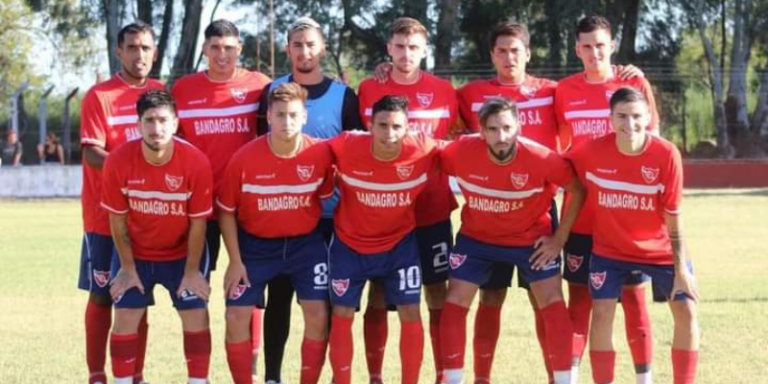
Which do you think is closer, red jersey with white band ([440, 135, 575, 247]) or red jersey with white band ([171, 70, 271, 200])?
red jersey with white band ([440, 135, 575, 247])

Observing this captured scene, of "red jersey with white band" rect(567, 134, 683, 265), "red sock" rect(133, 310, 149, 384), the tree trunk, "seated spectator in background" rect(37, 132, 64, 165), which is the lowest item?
"seated spectator in background" rect(37, 132, 64, 165)

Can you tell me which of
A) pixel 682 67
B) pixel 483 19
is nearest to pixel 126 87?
pixel 483 19

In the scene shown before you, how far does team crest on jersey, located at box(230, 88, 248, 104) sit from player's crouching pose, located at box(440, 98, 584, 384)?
4.28 ft

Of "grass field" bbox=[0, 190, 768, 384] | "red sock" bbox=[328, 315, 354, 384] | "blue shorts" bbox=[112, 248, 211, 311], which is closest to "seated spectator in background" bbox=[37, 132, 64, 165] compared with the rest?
"grass field" bbox=[0, 190, 768, 384]

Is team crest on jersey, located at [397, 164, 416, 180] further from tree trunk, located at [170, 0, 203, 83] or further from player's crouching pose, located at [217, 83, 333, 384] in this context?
tree trunk, located at [170, 0, 203, 83]

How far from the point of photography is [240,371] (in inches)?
235

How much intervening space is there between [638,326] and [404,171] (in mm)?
1706

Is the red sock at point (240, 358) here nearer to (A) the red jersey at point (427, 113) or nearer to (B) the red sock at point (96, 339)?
(B) the red sock at point (96, 339)


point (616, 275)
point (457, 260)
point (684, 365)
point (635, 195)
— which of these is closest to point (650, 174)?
point (635, 195)

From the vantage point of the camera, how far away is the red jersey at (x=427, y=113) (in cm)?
640

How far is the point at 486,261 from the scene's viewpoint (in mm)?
6117

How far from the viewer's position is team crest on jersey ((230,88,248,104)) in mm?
6388

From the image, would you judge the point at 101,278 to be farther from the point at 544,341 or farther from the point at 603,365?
the point at 603,365

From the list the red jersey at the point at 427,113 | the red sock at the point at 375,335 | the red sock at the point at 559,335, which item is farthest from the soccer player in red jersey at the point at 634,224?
the red sock at the point at 375,335
